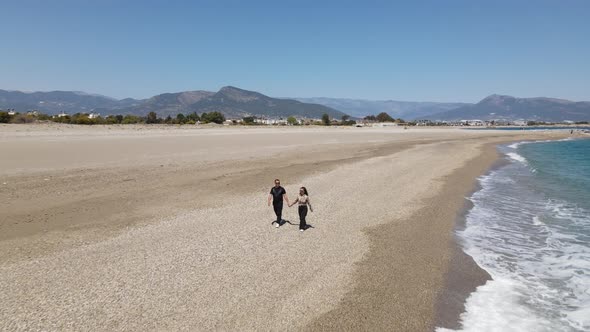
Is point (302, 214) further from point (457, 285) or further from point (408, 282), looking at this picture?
point (457, 285)

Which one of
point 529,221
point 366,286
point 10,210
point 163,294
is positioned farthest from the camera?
point 529,221

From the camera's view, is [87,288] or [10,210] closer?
[87,288]

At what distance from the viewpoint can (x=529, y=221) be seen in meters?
13.5

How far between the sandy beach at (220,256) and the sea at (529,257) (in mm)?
611

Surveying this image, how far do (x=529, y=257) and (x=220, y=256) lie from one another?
812cm

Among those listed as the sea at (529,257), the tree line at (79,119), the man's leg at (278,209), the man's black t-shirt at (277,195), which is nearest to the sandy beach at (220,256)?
the man's leg at (278,209)

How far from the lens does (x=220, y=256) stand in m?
8.71

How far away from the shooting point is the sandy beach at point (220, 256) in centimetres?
621

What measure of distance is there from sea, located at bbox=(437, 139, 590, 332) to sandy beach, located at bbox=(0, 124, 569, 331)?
2.00 feet

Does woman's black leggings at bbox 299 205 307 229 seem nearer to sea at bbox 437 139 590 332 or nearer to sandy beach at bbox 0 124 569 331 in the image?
sandy beach at bbox 0 124 569 331

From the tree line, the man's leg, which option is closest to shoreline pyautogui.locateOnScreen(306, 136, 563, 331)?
the man's leg

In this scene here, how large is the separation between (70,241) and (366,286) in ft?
25.0

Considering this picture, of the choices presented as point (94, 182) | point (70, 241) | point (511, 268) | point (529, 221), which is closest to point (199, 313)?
point (70, 241)

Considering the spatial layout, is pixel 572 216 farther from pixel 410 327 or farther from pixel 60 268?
pixel 60 268
